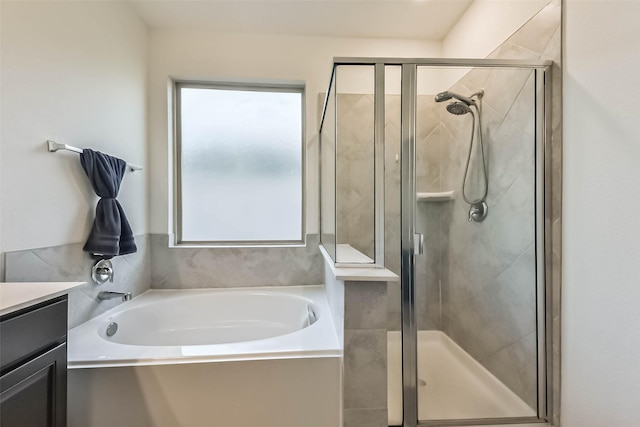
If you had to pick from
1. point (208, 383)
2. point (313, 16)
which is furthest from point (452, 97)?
point (208, 383)

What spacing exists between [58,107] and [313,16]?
167 cm

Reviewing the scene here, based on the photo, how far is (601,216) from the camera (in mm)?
1045

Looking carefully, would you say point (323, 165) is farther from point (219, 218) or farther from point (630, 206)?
point (630, 206)

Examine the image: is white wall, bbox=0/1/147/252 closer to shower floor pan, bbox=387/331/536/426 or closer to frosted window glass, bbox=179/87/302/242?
frosted window glass, bbox=179/87/302/242

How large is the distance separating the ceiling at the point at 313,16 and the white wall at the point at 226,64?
7 cm

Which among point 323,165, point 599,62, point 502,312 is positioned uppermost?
point 599,62

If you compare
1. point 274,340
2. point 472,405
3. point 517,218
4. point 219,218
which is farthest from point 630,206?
point 219,218

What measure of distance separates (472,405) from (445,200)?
1116mm

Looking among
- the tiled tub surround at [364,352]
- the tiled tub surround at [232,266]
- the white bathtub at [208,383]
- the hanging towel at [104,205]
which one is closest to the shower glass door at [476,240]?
the tiled tub surround at [364,352]

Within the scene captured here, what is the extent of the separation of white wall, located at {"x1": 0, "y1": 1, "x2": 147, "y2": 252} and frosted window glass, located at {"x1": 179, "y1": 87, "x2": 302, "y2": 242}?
0.48 metres

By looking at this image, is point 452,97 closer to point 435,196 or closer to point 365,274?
point 435,196

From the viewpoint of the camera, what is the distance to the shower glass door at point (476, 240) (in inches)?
52.9

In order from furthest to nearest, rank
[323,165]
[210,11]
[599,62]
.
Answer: [323,165]
[210,11]
[599,62]

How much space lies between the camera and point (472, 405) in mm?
1413
